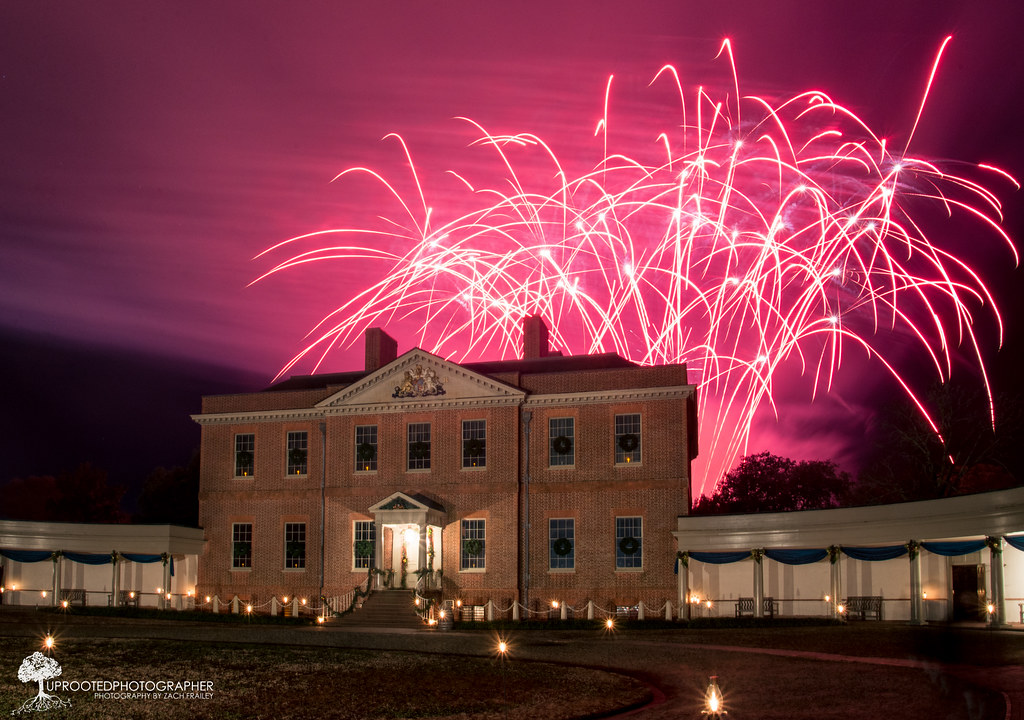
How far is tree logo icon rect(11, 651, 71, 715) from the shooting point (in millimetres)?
13742

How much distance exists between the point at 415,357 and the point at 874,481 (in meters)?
30.4

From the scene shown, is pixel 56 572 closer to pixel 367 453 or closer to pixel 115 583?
pixel 115 583

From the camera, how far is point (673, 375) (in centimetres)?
3534

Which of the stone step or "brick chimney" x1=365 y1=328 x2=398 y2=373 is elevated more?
"brick chimney" x1=365 y1=328 x2=398 y2=373

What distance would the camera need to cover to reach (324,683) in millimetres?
16219

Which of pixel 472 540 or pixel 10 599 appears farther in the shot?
pixel 10 599

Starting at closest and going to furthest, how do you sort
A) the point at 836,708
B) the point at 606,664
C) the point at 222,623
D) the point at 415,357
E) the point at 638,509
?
1. the point at 836,708
2. the point at 606,664
3. the point at 222,623
4. the point at 638,509
5. the point at 415,357

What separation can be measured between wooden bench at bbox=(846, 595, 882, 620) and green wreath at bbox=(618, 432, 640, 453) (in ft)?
27.6

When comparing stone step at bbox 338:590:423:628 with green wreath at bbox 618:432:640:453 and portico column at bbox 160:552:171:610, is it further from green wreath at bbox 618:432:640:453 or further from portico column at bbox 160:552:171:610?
green wreath at bbox 618:432:640:453

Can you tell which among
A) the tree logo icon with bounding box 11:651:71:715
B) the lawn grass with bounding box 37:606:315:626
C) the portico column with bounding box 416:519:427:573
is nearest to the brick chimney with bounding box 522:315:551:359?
the portico column with bounding box 416:519:427:573

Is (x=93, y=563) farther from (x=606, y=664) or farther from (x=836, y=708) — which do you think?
(x=836, y=708)

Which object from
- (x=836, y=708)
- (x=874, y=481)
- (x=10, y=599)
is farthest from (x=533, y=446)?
(x=874, y=481)

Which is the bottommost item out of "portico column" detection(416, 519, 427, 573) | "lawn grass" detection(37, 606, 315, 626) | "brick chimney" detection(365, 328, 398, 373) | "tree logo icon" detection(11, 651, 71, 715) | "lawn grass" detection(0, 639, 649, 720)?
"lawn grass" detection(37, 606, 315, 626)

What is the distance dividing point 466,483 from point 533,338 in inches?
291
